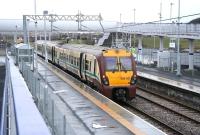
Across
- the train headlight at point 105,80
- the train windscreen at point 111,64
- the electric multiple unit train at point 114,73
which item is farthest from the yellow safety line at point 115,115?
the train windscreen at point 111,64

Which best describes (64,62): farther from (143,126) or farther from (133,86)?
(143,126)

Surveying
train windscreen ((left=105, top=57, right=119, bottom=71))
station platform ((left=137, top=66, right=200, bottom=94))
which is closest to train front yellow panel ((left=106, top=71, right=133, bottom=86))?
train windscreen ((left=105, top=57, right=119, bottom=71))

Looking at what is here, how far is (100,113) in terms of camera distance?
19766 millimetres

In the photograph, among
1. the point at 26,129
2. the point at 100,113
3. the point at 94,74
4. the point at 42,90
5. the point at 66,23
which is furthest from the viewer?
the point at 66,23

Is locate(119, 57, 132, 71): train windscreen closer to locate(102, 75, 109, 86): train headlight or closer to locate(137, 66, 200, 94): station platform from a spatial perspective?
locate(102, 75, 109, 86): train headlight

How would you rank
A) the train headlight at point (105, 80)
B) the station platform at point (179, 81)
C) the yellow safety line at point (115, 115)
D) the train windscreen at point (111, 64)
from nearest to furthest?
the yellow safety line at point (115, 115) < the train headlight at point (105, 80) < the train windscreen at point (111, 64) < the station platform at point (179, 81)

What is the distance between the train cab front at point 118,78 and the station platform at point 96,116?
0.86m

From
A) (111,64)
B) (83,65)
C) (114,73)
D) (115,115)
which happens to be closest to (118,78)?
(114,73)

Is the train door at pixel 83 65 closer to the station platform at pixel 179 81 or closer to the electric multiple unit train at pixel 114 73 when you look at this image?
the electric multiple unit train at pixel 114 73

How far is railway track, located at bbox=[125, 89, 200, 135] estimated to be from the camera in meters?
18.9

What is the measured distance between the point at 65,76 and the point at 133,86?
41.4 feet

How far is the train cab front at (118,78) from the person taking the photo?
24.4 meters

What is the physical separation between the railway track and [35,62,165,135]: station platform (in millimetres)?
1738

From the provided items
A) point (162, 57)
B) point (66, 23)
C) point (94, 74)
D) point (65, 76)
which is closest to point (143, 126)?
point (94, 74)
